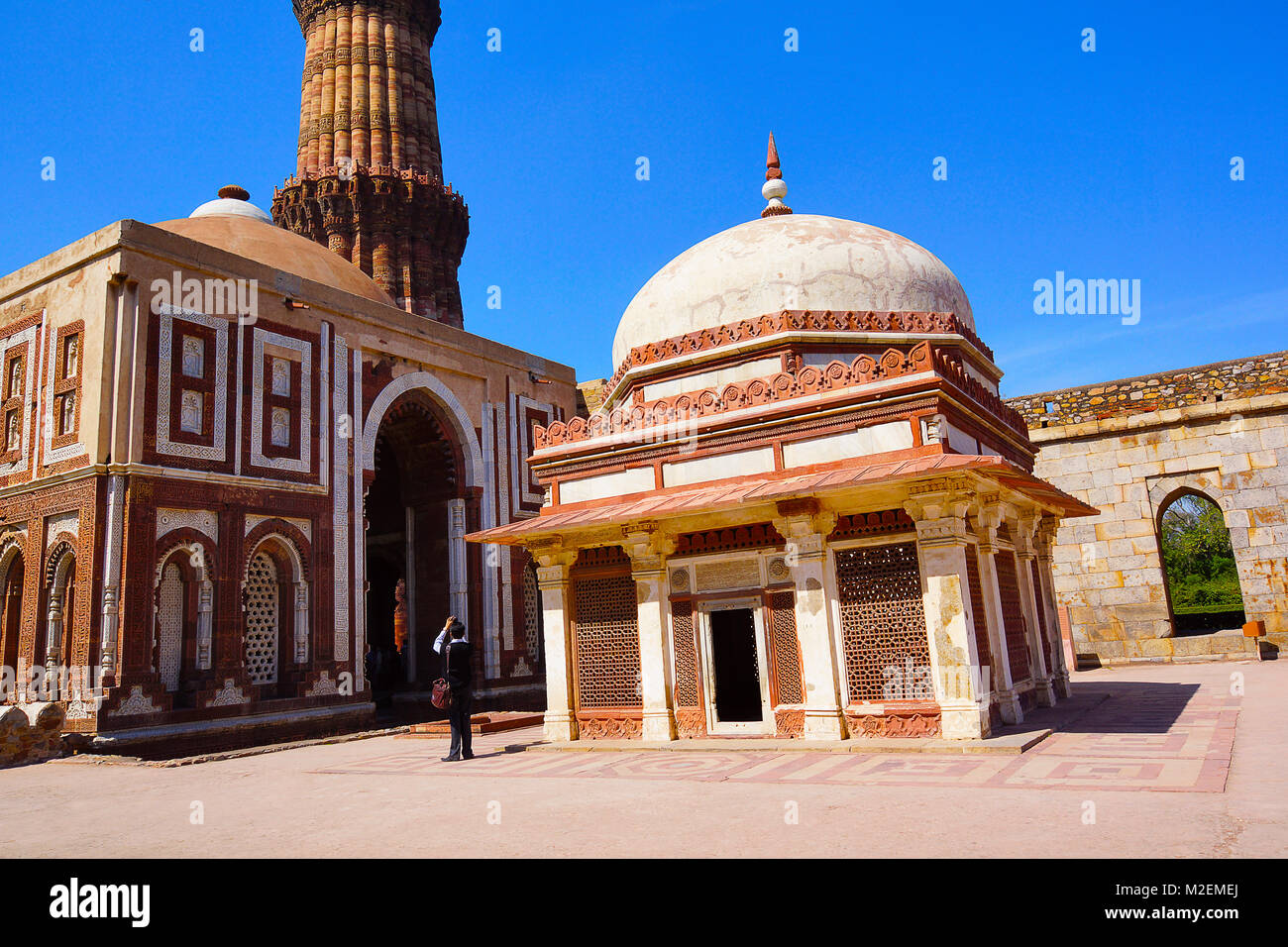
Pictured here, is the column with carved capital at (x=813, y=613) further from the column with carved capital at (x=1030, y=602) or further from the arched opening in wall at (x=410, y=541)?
the arched opening in wall at (x=410, y=541)

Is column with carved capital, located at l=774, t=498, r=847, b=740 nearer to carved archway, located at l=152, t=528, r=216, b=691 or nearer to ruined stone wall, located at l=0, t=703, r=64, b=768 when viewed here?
carved archway, located at l=152, t=528, r=216, b=691

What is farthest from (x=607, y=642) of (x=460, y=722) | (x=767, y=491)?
(x=767, y=491)

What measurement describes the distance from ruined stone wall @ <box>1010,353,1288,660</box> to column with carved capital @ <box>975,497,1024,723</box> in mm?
9828

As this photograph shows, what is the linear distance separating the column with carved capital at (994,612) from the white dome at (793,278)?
3207 millimetres

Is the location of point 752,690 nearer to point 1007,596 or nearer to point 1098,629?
point 1007,596

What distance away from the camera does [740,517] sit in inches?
389

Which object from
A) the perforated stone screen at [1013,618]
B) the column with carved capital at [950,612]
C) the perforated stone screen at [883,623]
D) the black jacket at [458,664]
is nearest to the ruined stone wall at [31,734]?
the black jacket at [458,664]

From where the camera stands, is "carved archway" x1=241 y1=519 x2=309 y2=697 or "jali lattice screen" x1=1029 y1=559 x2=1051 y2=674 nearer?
"jali lattice screen" x1=1029 y1=559 x2=1051 y2=674

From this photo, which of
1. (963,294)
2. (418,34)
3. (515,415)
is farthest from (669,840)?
(418,34)

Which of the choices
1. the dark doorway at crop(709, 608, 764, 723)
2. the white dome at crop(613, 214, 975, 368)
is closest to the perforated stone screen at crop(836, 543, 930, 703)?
the dark doorway at crop(709, 608, 764, 723)

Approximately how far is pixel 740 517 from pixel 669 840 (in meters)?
5.17

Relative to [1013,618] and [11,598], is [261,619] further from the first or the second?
[1013,618]

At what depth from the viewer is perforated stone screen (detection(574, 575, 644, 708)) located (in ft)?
35.0

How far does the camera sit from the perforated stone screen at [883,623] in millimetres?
8945
